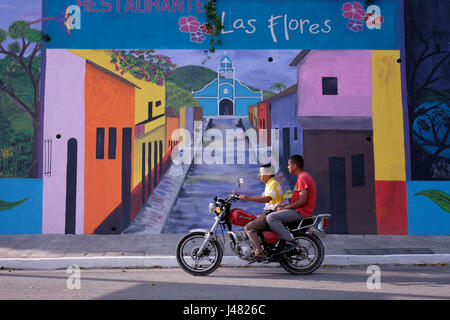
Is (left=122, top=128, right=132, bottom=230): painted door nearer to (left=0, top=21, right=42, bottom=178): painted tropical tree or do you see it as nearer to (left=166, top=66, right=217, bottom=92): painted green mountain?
(left=166, top=66, right=217, bottom=92): painted green mountain

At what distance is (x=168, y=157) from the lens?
1093 cm

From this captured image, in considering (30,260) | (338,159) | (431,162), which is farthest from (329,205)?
(30,260)

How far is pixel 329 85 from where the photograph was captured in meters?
10.9

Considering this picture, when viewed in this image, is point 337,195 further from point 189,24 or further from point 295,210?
point 189,24

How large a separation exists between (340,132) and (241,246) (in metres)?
4.66

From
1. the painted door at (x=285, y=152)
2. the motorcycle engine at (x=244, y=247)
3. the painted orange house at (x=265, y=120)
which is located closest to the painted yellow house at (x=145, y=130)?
the painted orange house at (x=265, y=120)

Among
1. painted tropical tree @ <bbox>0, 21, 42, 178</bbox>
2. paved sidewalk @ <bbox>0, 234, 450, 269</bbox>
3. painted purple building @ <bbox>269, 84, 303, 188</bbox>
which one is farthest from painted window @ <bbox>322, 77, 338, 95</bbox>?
painted tropical tree @ <bbox>0, 21, 42, 178</bbox>

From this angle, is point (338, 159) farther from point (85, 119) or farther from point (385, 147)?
point (85, 119)

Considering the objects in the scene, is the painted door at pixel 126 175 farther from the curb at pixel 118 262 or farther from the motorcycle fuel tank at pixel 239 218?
the motorcycle fuel tank at pixel 239 218

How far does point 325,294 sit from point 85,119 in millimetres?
6801

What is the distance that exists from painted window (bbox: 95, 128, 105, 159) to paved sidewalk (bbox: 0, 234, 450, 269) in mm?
1747

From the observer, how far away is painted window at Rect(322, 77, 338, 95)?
35.5 feet

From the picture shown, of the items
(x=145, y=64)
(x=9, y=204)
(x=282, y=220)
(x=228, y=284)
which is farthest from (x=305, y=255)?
(x=9, y=204)

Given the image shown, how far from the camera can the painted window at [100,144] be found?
10617mm
